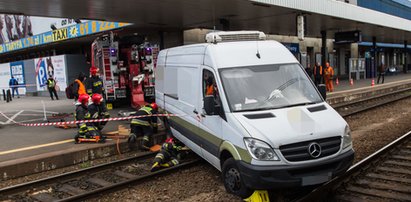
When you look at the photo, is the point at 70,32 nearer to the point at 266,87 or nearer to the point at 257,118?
the point at 266,87

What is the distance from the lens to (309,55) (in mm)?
35844

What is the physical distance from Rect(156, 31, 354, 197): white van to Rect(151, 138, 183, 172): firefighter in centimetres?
62

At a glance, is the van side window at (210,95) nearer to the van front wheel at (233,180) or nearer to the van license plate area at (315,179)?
the van front wheel at (233,180)

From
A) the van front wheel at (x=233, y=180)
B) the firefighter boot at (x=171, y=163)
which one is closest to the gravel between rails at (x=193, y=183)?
the firefighter boot at (x=171, y=163)

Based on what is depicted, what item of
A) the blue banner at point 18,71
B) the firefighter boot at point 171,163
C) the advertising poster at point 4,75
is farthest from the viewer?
the advertising poster at point 4,75

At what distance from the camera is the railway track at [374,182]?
5.71 metres

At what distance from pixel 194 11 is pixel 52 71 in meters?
14.0

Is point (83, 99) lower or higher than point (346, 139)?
higher

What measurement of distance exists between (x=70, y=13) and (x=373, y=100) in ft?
48.5

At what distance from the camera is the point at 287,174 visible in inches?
192

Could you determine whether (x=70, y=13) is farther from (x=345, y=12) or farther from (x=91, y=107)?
(x=345, y=12)

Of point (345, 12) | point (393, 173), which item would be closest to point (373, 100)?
point (345, 12)

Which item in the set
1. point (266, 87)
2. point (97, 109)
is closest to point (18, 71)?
point (97, 109)

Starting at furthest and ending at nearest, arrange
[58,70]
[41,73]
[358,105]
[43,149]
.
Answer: [41,73] → [58,70] → [358,105] → [43,149]
